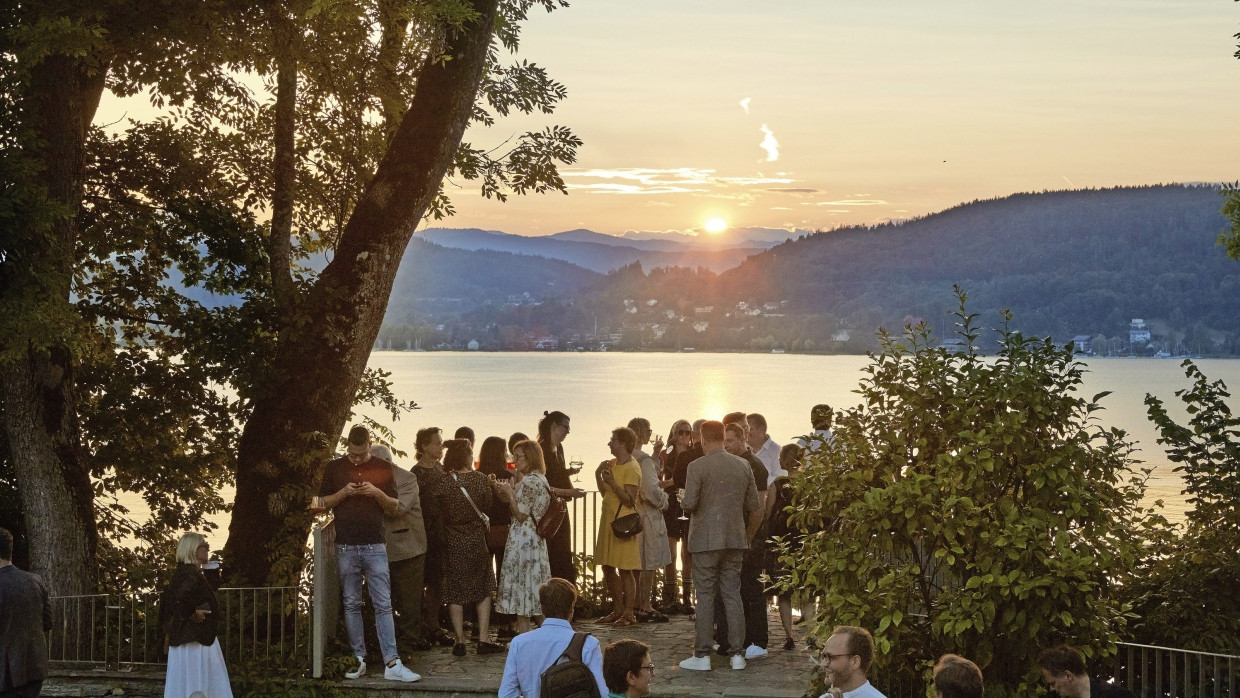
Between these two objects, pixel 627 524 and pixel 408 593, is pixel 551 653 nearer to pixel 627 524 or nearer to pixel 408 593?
pixel 408 593

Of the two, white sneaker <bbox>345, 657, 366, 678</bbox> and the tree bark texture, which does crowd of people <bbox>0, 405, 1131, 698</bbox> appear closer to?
white sneaker <bbox>345, 657, 366, 678</bbox>

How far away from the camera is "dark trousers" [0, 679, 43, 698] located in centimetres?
805

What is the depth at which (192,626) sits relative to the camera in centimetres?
855

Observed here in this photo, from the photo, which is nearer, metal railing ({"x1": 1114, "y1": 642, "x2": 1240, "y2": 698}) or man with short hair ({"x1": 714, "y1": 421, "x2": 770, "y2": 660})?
metal railing ({"x1": 1114, "y1": 642, "x2": 1240, "y2": 698})

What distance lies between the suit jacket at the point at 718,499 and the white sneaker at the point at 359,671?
8.67 feet

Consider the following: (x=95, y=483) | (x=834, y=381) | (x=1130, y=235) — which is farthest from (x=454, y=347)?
(x=95, y=483)

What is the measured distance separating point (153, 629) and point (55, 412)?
212cm

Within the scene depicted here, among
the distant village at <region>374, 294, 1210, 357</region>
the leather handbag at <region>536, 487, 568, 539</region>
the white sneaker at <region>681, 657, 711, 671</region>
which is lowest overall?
the white sneaker at <region>681, 657, 711, 671</region>

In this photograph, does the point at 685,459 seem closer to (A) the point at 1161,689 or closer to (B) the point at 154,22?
(A) the point at 1161,689

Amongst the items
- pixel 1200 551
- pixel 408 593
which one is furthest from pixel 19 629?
pixel 1200 551

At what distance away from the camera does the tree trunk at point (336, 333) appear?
1136 cm

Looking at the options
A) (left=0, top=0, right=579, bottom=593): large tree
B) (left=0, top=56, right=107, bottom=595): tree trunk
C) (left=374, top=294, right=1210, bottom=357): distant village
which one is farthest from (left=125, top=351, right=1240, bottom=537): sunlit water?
(left=0, top=56, right=107, bottom=595): tree trunk

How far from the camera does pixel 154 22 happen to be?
1109cm

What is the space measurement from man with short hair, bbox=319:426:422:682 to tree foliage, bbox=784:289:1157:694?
3.07 meters
